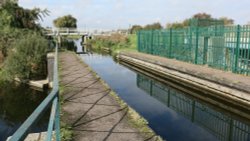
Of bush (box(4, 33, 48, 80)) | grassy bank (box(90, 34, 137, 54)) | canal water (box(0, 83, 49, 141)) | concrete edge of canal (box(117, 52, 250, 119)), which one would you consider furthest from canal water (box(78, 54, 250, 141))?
grassy bank (box(90, 34, 137, 54))

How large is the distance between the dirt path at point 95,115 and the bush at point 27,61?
705cm

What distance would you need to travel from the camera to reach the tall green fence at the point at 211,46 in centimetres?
1462

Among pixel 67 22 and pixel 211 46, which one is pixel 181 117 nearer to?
pixel 211 46

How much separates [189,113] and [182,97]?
220 centimetres

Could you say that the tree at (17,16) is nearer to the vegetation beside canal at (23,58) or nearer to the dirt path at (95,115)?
the vegetation beside canal at (23,58)

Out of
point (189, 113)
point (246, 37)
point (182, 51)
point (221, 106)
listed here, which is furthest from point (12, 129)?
point (182, 51)

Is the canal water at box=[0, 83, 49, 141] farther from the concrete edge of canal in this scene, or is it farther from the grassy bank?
the grassy bank

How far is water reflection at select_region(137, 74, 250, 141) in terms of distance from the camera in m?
8.60

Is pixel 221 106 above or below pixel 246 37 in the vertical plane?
below

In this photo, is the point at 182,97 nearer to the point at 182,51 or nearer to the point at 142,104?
the point at 142,104

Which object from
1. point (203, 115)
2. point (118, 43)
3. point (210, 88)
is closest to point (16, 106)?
point (203, 115)

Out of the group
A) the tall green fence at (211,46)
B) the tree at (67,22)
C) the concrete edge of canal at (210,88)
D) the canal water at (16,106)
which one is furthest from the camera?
the tree at (67,22)

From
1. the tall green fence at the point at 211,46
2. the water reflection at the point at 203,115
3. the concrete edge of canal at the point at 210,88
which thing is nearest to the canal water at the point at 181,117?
the water reflection at the point at 203,115

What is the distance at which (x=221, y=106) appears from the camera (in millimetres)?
10992
